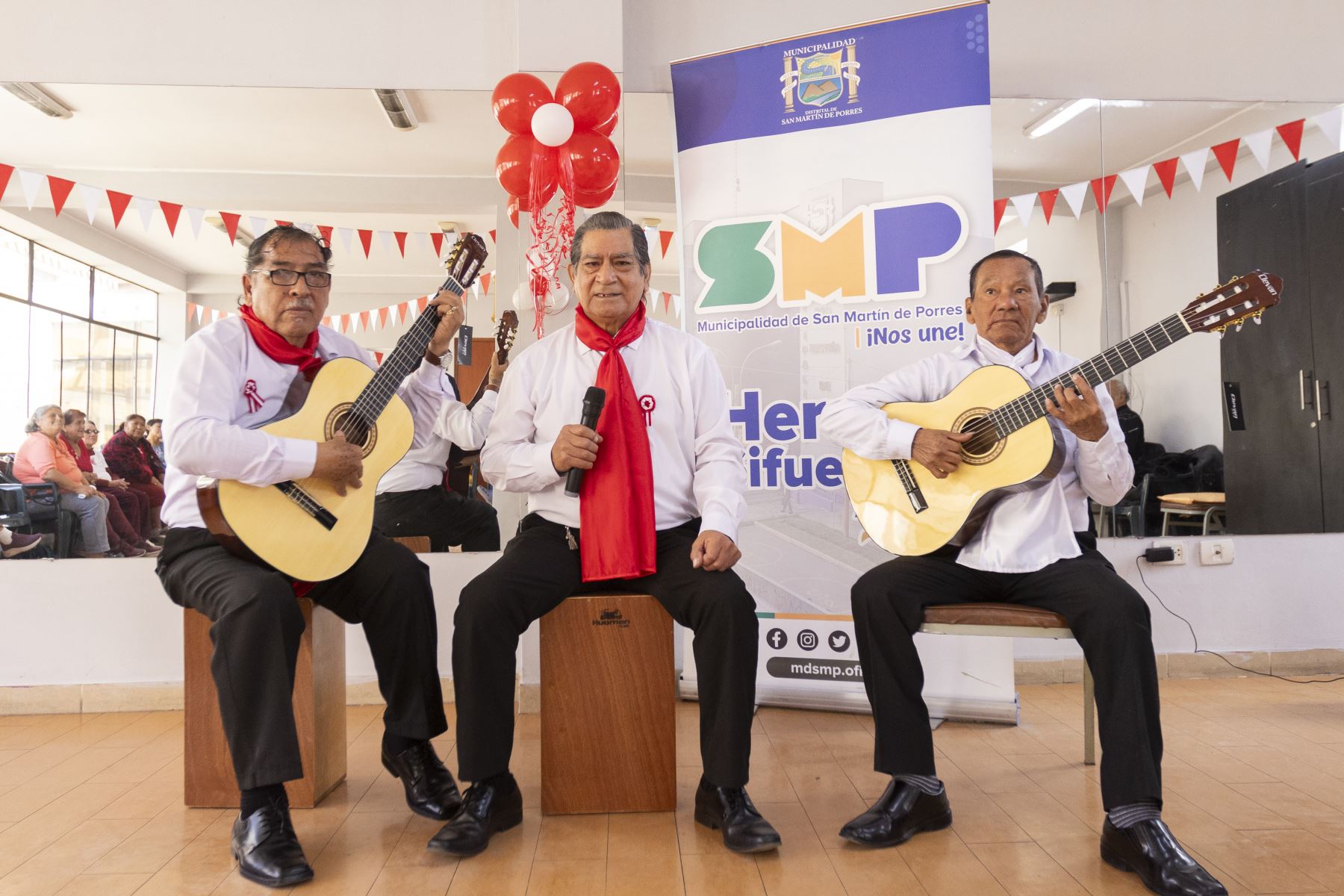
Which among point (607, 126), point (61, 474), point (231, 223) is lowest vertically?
point (61, 474)

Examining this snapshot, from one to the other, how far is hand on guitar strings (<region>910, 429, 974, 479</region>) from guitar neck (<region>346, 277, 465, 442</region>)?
130cm

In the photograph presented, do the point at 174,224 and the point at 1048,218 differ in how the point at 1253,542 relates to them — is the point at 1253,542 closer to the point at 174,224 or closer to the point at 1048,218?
the point at 1048,218

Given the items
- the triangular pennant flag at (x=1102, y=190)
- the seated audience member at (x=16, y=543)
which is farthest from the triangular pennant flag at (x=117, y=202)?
the triangular pennant flag at (x=1102, y=190)

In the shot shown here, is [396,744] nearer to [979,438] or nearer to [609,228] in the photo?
[609,228]

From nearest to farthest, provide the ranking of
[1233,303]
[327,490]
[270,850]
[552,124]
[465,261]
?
1. [270,850]
2. [1233,303]
3. [327,490]
4. [465,261]
5. [552,124]

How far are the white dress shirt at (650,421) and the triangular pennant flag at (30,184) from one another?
217 centimetres

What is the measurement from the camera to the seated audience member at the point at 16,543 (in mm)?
3531

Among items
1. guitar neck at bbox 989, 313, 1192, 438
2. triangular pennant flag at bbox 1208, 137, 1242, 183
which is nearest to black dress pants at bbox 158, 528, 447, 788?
guitar neck at bbox 989, 313, 1192, 438

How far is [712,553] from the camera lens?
234 centimetres

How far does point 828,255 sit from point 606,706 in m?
1.73

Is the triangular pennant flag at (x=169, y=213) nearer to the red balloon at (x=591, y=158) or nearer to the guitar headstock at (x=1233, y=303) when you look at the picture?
the red balloon at (x=591, y=158)

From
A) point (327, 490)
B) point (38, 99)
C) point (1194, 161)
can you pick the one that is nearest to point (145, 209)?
point (38, 99)

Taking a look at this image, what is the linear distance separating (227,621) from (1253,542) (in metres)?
3.68

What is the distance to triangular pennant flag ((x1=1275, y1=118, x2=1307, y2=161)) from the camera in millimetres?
3854
